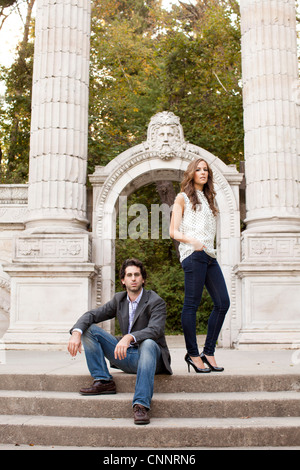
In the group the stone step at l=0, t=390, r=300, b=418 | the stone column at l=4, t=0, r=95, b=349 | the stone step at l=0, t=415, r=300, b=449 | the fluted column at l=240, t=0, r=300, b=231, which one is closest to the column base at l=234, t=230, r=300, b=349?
the fluted column at l=240, t=0, r=300, b=231

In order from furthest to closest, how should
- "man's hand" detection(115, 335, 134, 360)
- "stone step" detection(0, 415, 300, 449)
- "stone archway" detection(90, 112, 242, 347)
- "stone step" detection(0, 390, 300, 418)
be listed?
"stone archway" detection(90, 112, 242, 347) < "stone step" detection(0, 390, 300, 418) < "man's hand" detection(115, 335, 134, 360) < "stone step" detection(0, 415, 300, 449)

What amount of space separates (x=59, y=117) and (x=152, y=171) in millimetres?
2397

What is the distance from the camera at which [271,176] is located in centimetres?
1115

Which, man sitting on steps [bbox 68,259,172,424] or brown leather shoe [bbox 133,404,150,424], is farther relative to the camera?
man sitting on steps [bbox 68,259,172,424]

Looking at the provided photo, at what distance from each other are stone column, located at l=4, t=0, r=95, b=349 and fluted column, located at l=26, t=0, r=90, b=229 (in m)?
0.02

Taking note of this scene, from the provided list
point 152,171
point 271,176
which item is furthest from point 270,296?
point 152,171

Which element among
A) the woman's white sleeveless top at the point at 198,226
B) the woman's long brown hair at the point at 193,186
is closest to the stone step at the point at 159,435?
the woman's white sleeveless top at the point at 198,226

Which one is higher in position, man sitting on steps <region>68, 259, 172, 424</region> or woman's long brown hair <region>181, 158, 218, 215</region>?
woman's long brown hair <region>181, 158, 218, 215</region>

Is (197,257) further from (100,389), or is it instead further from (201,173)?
(100,389)

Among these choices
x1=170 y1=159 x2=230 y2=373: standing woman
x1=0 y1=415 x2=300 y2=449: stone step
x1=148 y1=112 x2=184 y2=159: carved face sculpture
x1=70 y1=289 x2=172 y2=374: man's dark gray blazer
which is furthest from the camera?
x1=148 y1=112 x2=184 y2=159: carved face sculpture

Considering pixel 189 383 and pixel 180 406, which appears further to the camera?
pixel 189 383

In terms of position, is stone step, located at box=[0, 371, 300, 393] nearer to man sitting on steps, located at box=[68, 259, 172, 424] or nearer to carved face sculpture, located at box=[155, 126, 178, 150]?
man sitting on steps, located at box=[68, 259, 172, 424]

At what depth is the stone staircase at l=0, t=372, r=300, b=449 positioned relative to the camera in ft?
14.5

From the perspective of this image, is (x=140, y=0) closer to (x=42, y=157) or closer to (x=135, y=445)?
(x=42, y=157)
